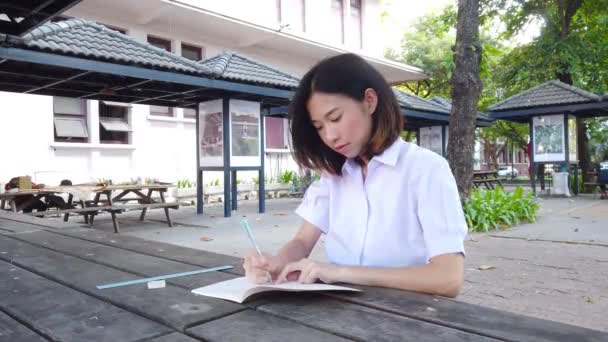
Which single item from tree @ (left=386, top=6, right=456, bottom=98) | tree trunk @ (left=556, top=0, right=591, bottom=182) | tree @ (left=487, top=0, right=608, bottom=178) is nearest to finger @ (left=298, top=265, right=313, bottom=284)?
tree @ (left=487, top=0, right=608, bottom=178)

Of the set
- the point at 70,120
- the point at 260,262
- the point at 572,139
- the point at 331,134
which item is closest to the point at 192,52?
the point at 70,120

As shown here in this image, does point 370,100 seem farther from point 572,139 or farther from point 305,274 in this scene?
point 572,139

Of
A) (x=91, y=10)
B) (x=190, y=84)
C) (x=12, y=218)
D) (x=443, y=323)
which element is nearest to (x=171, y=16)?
(x=91, y=10)

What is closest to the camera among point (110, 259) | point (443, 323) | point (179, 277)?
point (443, 323)

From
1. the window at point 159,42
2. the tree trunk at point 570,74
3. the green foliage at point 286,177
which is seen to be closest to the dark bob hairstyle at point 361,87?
the window at point 159,42

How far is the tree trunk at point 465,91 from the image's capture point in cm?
809

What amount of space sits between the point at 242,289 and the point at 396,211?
66 cm

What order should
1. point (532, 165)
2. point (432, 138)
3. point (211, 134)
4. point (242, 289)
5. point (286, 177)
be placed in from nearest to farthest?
point (242, 289), point (211, 134), point (532, 165), point (432, 138), point (286, 177)

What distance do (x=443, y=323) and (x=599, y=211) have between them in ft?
33.7

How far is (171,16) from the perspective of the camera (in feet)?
45.2

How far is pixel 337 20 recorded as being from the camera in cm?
2005

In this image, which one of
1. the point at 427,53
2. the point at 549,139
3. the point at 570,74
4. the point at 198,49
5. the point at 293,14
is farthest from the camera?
the point at 427,53

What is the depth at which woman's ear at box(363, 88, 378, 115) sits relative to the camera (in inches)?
71.9

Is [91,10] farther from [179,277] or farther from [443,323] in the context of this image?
[443,323]
